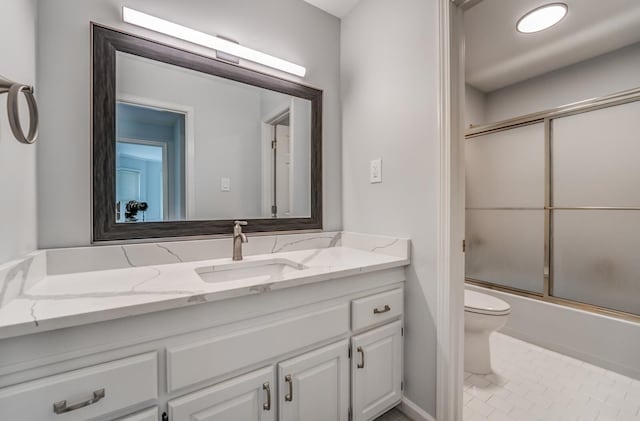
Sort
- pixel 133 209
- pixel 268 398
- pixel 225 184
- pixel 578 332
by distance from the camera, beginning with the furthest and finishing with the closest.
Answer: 1. pixel 578 332
2. pixel 225 184
3. pixel 133 209
4. pixel 268 398

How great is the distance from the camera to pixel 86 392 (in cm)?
70

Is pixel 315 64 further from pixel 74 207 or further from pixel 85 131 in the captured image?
pixel 74 207

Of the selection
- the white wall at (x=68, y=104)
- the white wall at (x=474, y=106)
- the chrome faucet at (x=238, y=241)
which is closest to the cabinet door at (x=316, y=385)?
the chrome faucet at (x=238, y=241)

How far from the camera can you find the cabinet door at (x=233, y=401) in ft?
2.73

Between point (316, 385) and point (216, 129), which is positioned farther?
point (216, 129)

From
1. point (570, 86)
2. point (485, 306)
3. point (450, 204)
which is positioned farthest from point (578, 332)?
point (570, 86)

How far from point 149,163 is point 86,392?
2.96 ft

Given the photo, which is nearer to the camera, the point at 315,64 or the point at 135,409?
the point at 135,409

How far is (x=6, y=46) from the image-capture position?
82 centimetres

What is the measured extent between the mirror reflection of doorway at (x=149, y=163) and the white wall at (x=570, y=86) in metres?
3.07

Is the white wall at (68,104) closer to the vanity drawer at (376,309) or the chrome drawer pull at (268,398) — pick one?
the chrome drawer pull at (268,398)

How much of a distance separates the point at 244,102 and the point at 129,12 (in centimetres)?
58

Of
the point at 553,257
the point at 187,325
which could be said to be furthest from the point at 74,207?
the point at 553,257

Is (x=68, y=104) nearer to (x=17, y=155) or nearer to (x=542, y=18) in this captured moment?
(x=17, y=155)
